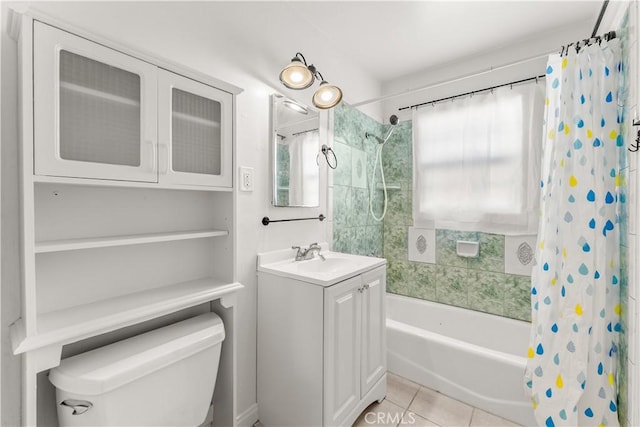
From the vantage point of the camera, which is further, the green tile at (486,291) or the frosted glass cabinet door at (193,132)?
the green tile at (486,291)

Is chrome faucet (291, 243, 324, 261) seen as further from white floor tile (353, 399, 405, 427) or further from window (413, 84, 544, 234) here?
window (413, 84, 544, 234)

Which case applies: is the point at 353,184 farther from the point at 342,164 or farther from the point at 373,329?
the point at 373,329

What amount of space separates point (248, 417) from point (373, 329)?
873 mm

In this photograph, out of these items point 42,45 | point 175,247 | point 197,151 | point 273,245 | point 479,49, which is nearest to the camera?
point 42,45

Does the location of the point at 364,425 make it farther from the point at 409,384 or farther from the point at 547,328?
the point at 547,328

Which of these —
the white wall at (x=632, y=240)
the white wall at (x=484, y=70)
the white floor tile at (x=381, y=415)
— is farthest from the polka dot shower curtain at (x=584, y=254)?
the white floor tile at (x=381, y=415)

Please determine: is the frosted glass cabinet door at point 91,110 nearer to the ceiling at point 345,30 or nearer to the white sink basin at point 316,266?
the ceiling at point 345,30

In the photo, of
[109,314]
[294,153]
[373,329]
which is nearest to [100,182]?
[109,314]

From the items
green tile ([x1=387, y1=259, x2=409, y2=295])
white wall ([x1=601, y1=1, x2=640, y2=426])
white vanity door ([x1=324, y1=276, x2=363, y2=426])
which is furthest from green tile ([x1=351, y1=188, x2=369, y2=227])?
white wall ([x1=601, y1=1, x2=640, y2=426])

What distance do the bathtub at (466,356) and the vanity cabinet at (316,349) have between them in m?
0.43

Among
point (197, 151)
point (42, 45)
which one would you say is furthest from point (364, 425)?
point (42, 45)

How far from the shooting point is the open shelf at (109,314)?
79cm

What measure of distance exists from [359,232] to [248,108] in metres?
1.45

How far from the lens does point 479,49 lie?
2285mm
